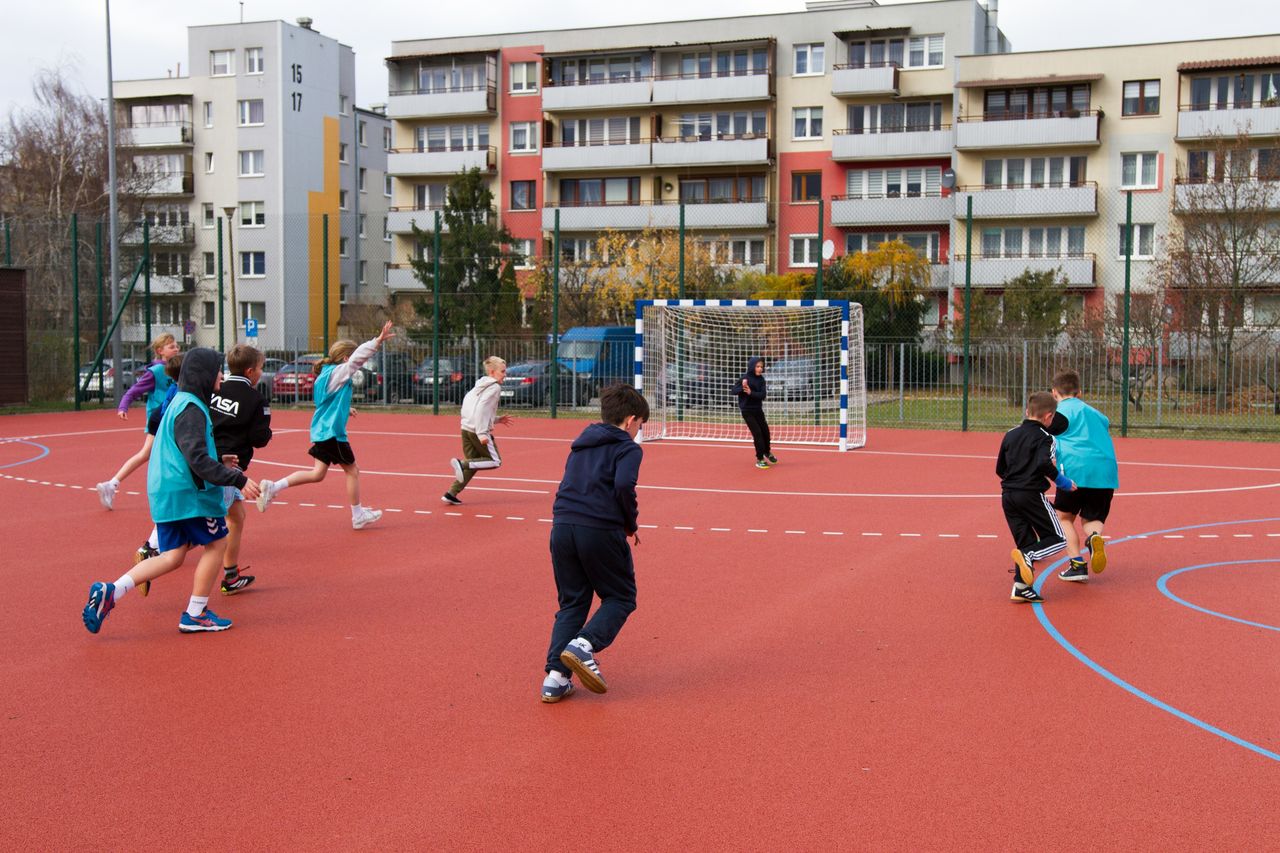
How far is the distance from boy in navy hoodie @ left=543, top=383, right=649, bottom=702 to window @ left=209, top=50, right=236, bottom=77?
57.3 m

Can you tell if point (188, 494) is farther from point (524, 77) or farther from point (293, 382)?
point (524, 77)

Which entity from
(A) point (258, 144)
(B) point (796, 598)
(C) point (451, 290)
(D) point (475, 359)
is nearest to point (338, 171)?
(A) point (258, 144)

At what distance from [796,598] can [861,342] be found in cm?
1411

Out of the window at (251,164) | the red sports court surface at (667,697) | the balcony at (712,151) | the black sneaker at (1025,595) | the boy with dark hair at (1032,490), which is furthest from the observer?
the window at (251,164)

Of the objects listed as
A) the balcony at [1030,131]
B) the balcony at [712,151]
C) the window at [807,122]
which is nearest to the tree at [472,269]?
the balcony at [712,151]

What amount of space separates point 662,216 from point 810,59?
869cm

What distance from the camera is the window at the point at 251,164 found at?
187ft

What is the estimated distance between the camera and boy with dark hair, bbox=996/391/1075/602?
8.03m

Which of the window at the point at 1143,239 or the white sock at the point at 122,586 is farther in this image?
the window at the point at 1143,239

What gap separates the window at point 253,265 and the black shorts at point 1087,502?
165 ft

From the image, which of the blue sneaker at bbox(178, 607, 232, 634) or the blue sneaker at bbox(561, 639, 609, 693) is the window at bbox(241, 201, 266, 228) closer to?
the blue sneaker at bbox(178, 607, 232, 634)

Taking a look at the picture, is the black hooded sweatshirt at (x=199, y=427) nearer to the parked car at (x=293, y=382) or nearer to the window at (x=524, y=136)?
the parked car at (x=293, y=382)

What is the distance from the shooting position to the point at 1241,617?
749 cm

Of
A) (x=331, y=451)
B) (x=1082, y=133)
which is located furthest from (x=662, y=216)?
(x=331, y=451)
